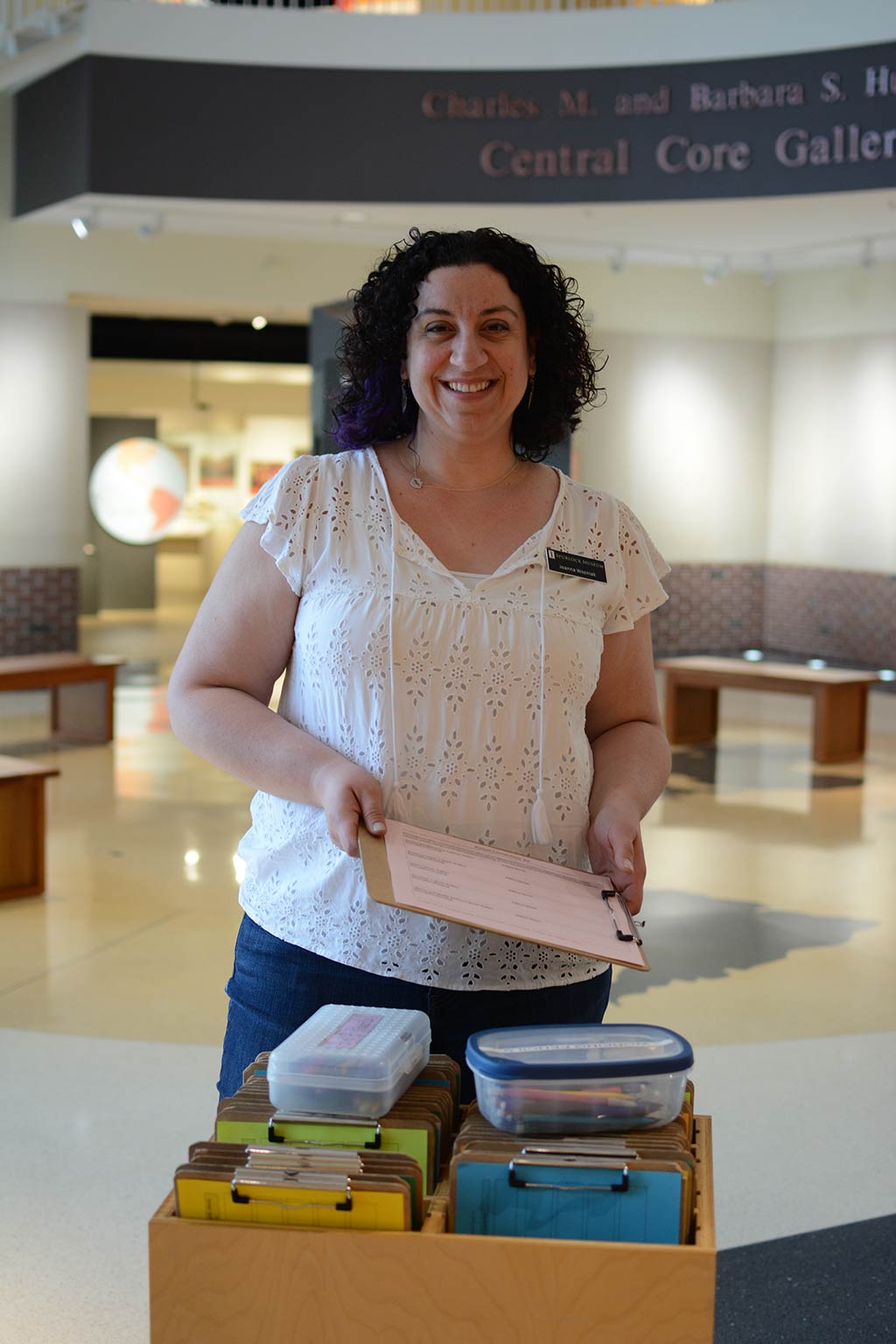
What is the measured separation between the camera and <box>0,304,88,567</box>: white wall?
12562 millimetres

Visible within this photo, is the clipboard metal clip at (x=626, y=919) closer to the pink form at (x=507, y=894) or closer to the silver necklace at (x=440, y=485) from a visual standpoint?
the pink form at (x=507, y=894)

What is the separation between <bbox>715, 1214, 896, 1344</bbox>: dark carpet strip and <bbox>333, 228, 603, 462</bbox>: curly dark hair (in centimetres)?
176

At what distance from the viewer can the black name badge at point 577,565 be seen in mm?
1973

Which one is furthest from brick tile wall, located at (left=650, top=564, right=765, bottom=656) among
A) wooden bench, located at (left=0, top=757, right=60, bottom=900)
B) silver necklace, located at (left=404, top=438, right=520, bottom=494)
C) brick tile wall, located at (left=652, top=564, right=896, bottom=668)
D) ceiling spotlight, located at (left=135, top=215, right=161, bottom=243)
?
silver necklace, located at (left=404, top=438, right=520, bottom=494)

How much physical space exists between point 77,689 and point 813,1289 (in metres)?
7.92

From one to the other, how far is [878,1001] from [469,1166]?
406 centimetres

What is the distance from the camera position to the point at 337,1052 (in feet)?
4.81

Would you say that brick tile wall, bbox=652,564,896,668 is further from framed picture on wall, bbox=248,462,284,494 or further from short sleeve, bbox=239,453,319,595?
short sleeve, bbox=239,453,319,595

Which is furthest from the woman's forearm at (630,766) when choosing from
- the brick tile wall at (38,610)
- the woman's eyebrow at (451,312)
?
the brick tile wall at (38,610)

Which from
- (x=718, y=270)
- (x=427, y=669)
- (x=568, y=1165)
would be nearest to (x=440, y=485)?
(x=427, y=669)

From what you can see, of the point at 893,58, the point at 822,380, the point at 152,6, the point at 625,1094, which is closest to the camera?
the point at 625,1094

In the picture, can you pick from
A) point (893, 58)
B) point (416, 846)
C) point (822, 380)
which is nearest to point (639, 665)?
point (416, 846)

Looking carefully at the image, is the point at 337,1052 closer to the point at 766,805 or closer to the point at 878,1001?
the point at 878,1001

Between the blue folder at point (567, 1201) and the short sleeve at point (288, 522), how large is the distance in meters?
0.85
